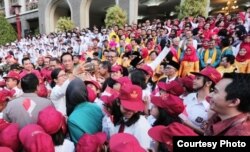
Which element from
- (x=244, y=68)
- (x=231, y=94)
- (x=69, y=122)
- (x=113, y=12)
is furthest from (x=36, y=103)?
(x=113, y=12)

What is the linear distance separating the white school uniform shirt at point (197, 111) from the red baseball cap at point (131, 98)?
0.71m

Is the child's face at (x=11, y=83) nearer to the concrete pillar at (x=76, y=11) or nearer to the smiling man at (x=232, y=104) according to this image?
the smiling man at (x=232, y=104)

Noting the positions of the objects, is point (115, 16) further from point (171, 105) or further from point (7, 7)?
point (7, 7)

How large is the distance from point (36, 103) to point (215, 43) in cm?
546

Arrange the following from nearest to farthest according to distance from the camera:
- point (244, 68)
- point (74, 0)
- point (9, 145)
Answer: point (9, 145) → point (244, 68) → point (74, 0)

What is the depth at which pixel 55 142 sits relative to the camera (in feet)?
7.75

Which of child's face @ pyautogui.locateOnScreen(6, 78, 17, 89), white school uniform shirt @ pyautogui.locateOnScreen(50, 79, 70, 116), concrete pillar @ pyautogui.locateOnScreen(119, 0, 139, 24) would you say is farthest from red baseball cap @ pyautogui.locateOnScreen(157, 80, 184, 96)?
concrete pillar @ pyautogui.locateOnScreen(119, 0, 139, 24)

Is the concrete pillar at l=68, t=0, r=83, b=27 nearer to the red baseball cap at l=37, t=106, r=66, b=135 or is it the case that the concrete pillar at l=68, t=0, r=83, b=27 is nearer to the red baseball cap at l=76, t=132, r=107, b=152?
the red baseball cap at l=37, t=106, r=66, b=135

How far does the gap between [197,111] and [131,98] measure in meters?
0.95

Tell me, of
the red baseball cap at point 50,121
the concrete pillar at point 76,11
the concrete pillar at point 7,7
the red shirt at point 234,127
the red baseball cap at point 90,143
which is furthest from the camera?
the concrete pillar at point 7,7

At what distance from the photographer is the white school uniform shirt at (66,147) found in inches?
92.9

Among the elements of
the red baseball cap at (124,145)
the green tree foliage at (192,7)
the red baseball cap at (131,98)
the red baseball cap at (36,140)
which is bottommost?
the red baseball cap at (36,140)

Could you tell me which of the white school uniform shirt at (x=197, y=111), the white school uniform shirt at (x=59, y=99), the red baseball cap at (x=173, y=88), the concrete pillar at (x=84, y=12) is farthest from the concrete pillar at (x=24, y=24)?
the white school uniform shirt at (x=197, y=111)

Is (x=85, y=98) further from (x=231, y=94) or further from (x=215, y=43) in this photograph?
(x=215, y=43)
